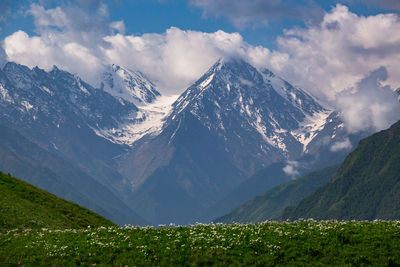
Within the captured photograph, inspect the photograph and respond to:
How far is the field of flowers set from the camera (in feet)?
116

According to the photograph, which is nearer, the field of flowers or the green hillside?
the field of flowers

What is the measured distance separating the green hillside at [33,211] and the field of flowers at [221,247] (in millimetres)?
11633

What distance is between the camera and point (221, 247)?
123 feet

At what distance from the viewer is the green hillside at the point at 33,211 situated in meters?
55.3

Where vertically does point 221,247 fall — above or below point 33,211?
below

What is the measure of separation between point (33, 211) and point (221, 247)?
34.3 m

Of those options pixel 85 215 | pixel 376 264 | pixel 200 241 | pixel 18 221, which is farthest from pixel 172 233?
pixel 85 215

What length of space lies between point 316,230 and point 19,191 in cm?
4865

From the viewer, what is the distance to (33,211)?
204 feet

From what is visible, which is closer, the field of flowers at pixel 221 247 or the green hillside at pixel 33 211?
the field of flowers at pixel 221 247

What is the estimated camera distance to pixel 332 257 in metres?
35.5

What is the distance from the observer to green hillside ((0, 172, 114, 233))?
182 feet

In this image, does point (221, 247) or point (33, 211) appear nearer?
point (221, 247)

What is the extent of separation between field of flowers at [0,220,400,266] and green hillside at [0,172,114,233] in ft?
38.2
